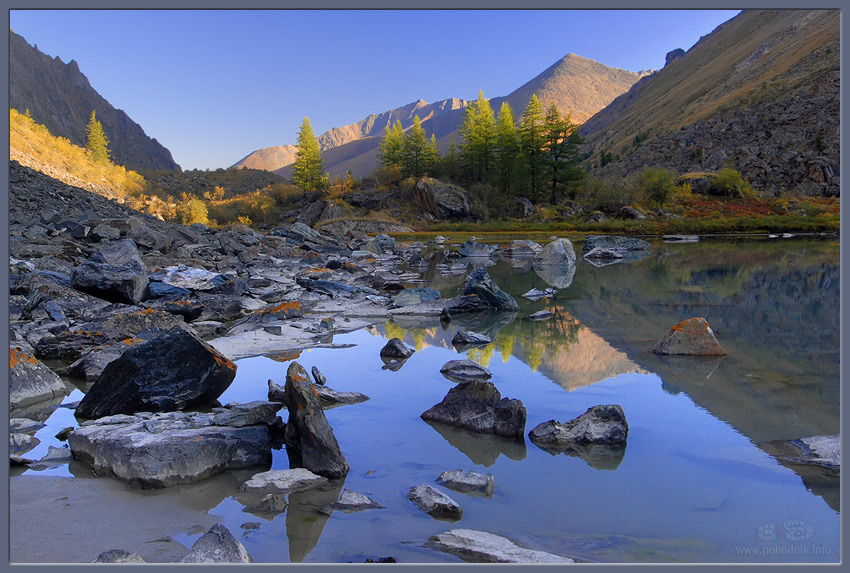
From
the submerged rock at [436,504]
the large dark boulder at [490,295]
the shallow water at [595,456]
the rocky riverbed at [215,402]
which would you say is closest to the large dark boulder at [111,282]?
the rocky riverbed at [215,402]

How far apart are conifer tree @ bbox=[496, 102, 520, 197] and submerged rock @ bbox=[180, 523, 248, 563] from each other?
228ft

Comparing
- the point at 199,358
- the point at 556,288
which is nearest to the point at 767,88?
the point at 556,288

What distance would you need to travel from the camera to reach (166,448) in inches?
170

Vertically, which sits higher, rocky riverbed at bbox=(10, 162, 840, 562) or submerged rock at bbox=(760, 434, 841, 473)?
rocky riverbed at bbox=(10, 162, 840, 562)

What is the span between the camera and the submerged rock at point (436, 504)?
12.3 feet

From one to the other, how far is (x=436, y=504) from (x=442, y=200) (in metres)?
64.1

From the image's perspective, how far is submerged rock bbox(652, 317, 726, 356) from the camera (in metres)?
8.13

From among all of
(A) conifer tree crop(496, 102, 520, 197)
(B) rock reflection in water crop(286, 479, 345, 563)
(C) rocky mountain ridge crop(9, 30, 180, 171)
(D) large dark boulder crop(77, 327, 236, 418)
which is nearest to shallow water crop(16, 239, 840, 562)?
(B) rock reflection in water crop(286, 479, 345, 563)

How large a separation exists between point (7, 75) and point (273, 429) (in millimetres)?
3416

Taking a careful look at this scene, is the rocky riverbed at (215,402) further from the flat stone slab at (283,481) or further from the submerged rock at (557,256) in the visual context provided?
the submerged rock at (557,256)

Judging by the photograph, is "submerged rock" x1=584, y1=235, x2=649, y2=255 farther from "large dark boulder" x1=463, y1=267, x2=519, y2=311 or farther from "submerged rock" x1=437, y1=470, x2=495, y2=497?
"submerged rock" x1=437, y1=470, x2=495, y2=497

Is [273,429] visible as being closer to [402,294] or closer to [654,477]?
[654,477]

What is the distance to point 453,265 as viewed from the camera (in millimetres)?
24969

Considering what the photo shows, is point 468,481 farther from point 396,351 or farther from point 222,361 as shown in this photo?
point 396,351
